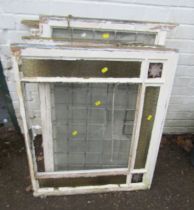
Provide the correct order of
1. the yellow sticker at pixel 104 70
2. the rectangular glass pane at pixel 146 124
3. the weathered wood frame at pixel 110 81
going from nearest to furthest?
the weathered wood frame at pixel 110 81 < the yellow sticker at pixel 104 70 < the rectangular glass pane at pixel 146 124

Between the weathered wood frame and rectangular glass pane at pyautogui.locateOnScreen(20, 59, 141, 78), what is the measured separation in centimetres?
3

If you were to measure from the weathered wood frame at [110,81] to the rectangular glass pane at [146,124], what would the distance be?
34 millimetres

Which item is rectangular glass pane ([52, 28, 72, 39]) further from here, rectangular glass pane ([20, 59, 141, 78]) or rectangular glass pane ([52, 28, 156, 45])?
rectangular glass pane ([20, 59, 141, 78])

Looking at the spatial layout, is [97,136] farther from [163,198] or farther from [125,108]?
[163,198]

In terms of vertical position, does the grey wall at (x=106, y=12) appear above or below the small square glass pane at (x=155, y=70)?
above

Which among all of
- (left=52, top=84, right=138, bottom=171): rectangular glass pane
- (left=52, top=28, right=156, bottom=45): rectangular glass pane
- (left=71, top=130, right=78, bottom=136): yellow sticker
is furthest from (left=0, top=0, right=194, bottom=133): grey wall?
(left=71, top=130, right=78, bottom=136): yellow sticker

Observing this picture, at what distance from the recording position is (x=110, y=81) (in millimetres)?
1625

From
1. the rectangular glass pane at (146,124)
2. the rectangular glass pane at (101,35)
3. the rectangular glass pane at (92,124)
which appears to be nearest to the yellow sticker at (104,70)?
the rectangular glass pane at (92,124)

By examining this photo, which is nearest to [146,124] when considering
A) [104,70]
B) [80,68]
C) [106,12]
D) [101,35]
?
[104,70]

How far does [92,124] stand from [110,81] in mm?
556

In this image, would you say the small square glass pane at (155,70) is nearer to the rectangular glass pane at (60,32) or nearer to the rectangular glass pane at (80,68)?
the rectangular glass pane at (80,68)

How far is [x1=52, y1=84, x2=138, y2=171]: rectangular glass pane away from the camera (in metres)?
1.87

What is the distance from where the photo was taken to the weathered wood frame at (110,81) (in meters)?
1.47

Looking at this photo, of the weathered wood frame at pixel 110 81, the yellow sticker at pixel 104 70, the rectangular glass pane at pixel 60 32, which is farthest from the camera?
the rectangular glass pane at pixel 60 32
